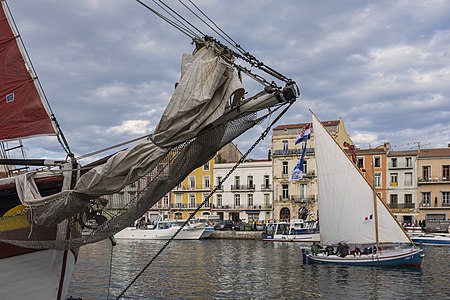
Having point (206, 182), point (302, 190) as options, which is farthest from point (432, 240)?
point (206, 182)

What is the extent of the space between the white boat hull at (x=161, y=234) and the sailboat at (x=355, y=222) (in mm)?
29313

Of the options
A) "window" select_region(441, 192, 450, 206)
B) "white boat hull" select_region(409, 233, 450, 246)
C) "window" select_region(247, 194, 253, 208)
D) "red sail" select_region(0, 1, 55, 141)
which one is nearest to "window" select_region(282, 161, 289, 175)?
"window" select_region(247, 194, 253, 208)

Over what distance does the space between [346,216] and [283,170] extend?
141 feet

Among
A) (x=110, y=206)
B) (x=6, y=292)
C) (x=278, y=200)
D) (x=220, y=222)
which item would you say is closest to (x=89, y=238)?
(x=110, y=206)

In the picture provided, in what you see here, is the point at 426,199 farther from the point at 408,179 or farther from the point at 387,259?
the point at 387,259

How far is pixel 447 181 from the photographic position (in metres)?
71.4

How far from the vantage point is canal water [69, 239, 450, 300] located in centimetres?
2389

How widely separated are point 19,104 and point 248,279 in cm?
1946

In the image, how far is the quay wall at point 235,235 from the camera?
63184 mm

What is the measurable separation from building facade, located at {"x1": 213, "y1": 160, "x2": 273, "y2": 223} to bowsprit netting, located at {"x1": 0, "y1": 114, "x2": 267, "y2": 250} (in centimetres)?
6718

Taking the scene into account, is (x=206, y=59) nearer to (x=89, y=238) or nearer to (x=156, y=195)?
(x=156, y=195)

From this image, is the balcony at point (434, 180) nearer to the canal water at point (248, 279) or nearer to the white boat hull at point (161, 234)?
the white boat hull at point (161, 234)

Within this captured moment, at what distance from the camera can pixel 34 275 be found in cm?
1143

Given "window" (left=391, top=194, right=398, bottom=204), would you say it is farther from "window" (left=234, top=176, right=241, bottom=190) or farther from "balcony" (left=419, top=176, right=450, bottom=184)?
"window" (left=234, top=176, right=241, bottom=190)
